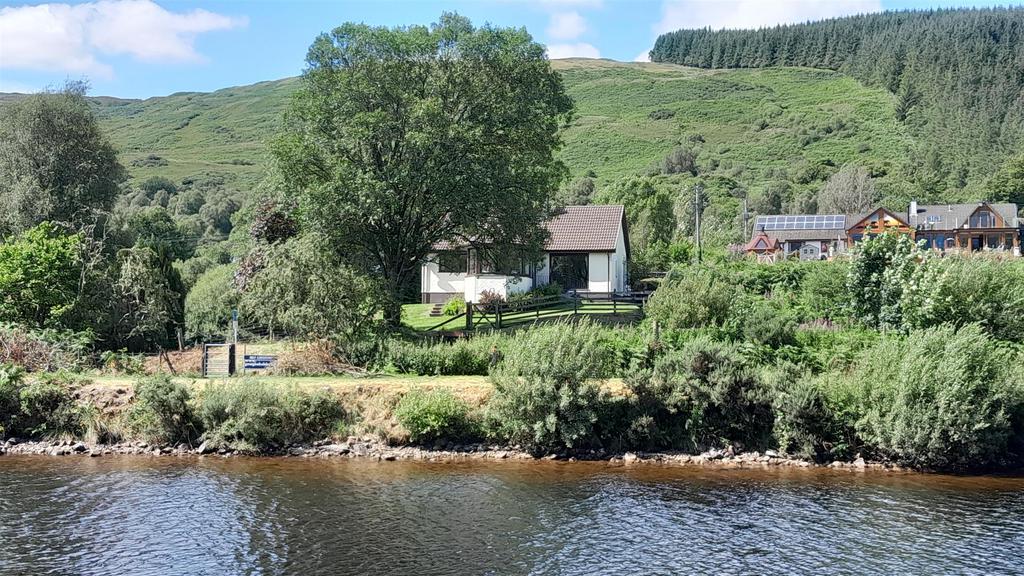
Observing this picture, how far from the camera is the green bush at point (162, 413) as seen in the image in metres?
23.0

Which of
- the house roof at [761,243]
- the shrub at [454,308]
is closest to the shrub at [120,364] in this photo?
the shrub at [454,308]

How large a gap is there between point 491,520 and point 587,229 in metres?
29.2

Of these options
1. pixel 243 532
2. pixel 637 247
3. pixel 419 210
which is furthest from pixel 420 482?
pixel 637 247

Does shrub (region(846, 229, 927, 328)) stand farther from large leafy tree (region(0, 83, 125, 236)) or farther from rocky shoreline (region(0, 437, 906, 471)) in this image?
large leafy tree (region(0, 83, 125, 236))

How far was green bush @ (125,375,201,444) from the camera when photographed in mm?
23000

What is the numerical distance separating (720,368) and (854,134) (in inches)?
5224

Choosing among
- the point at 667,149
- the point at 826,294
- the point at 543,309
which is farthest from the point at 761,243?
the point at 667,149

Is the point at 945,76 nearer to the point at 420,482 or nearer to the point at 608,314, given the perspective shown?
the point at 608,314

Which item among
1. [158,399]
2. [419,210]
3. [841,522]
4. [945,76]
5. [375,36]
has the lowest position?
[841,522]

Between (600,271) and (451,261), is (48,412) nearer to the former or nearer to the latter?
(451,261)

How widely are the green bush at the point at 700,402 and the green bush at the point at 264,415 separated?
8.85m

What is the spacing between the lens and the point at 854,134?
14088 centimetres

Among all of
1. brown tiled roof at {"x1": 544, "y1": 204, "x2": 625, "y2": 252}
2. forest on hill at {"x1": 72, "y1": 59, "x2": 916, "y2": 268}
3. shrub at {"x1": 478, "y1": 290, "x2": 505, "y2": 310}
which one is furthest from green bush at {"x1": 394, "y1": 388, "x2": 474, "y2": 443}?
forest on hill at {"x1": 72, "y1": 59, "x2": 916, "y2": 268}

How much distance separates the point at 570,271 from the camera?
44.9m
